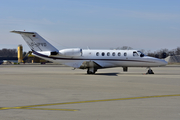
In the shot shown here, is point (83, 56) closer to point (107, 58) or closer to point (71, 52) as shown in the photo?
point (71, 52)

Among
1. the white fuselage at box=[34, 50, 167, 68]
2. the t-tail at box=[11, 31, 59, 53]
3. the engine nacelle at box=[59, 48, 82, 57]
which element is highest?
the t-tail at box=[11, 31, 59, 53]

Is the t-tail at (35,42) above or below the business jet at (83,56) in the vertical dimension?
above

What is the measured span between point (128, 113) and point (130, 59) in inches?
836

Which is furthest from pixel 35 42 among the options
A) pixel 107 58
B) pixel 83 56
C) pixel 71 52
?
pixel 107 58

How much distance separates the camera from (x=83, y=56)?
2802 centimetres

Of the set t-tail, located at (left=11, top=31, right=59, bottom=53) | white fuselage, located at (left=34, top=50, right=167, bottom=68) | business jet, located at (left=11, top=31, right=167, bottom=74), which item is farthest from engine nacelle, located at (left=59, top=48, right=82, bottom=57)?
t-tail, located at (left=11, top=31, right=59, bottom=53)

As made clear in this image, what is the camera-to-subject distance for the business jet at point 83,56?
27.9m

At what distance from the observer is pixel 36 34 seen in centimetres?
2823

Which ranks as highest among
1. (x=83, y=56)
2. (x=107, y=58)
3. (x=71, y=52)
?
(x=71, y=52)

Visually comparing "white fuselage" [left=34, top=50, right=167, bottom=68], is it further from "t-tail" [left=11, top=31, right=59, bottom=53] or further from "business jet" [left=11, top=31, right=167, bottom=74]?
"t-tail" [left=11, top=31, right=59, bottom=53]

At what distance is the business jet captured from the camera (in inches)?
1097

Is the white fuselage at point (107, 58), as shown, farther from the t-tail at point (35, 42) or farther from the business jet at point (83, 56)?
the t-tail at point (35, 42)

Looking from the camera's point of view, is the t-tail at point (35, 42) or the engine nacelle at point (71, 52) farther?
the t-tail at point (35, 42)

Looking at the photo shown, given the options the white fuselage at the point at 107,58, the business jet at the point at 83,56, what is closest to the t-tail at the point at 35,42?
the business jet at the point at 83,56
